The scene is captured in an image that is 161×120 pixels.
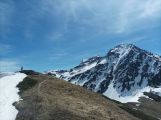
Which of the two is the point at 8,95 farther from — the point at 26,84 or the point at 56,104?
the point at 56,104

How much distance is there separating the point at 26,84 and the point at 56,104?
1968 centimetres

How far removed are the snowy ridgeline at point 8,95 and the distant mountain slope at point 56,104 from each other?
1.20 metres

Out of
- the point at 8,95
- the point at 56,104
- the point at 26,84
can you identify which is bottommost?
the point at 56,104

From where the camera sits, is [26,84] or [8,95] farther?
[26,84]

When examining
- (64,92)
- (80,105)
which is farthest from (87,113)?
(64,92)

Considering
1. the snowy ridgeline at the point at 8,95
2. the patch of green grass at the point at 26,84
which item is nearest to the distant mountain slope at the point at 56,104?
the patch of green grass at the point at 26,84

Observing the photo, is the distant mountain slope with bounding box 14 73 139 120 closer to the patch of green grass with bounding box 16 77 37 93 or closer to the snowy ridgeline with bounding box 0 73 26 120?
the patch of green grass with bounding box 16 77 37 93

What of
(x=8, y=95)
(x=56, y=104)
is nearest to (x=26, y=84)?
(x=8, y=95)

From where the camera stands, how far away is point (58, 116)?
2077 inches

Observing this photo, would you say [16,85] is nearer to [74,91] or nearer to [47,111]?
[74,91]

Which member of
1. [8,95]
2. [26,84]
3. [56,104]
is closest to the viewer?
[56,104]

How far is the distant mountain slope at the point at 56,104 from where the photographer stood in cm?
5400

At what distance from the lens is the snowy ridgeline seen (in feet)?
183

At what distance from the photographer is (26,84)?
76.7 m
